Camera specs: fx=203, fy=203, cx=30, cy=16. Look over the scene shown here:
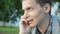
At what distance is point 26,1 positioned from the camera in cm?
97

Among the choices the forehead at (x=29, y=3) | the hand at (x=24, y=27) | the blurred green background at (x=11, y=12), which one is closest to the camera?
the forehead at (x=29, y=3)

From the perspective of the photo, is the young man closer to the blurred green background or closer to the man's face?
the man's face

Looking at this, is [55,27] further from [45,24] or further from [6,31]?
[6,31]

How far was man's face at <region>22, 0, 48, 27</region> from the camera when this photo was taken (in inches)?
37.8

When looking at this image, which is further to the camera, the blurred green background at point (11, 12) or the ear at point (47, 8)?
the blurred green background at point (11, 12)

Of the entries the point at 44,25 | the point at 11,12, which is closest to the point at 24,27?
the point at 44,25

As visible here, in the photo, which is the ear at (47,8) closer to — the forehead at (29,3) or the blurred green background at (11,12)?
the forehead at (29,3)

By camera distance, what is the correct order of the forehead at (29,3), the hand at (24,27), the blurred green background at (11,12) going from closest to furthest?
1. the forehead at (29,3)
2. the hand at (24,27)
3. the blurred green background at (11,12)

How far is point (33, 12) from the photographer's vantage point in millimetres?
963

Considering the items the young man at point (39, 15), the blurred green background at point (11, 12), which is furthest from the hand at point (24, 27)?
the blurred green background at point (11, 12)

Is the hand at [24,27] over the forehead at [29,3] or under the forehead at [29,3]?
under

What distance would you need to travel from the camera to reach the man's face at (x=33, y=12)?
961mm

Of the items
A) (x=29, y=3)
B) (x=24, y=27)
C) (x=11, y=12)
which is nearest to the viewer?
(x=29, y=3)

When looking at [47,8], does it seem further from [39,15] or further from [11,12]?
[11,12]
